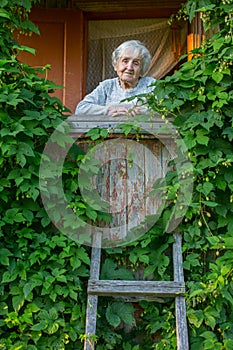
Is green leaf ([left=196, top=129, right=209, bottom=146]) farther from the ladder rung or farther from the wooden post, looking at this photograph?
the ladder rung

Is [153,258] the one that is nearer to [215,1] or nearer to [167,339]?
[167,339]

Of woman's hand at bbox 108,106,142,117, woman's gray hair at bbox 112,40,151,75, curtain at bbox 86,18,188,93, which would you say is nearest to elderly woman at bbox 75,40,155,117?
woman's gray hair at bbox 112,40,151,75

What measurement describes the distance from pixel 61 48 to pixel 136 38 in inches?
32.2

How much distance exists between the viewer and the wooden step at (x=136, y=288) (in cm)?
369

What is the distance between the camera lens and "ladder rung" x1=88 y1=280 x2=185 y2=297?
145 inches

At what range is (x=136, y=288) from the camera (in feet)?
12.2

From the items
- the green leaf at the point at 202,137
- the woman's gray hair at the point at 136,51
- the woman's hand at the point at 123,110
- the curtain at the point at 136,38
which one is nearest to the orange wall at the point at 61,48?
the curtain at the point at 136,38

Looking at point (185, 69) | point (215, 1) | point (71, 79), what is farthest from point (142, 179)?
point (71, 79)

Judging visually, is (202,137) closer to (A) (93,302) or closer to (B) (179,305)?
(B) (179,305)

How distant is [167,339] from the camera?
3.70 metres

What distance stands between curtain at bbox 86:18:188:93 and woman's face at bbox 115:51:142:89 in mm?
1341

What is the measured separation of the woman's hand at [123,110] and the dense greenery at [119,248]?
107mm

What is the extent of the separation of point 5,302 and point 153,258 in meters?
0.92

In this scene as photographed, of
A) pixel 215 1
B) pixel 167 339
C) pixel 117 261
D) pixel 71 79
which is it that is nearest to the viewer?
pixel 167 339
